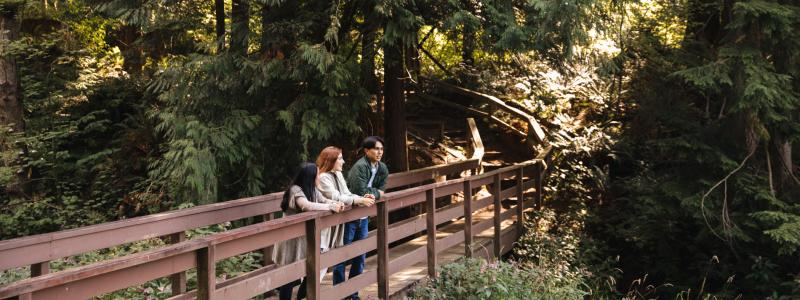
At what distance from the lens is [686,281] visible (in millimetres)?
12172

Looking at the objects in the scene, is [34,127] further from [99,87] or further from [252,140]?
[252,140]

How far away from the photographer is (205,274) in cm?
446

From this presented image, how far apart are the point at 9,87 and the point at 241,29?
6.28m

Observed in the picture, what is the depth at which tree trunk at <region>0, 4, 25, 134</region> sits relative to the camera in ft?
45.4

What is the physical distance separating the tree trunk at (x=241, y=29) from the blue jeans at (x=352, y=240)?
438cm

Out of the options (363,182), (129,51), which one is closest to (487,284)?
(363,182)

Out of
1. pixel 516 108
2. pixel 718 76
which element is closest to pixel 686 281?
pixel 718 76

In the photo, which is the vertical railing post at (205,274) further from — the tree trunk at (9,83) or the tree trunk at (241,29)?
the tree trunk at (9,83)

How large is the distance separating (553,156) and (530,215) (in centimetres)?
234

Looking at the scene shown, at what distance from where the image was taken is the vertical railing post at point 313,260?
5712mm

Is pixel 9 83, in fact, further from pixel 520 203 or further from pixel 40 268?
pixel 40 268

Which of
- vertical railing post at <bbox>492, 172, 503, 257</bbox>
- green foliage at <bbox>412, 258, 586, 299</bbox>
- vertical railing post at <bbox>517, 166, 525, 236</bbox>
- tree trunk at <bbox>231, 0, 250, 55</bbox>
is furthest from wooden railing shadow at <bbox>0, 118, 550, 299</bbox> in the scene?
tree trunk at <bbox>231, 0, 250, 55</bbox>

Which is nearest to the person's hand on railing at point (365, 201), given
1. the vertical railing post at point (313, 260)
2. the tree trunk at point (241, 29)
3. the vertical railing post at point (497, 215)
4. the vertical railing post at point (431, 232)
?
the vertical railing post at point (313, 260)

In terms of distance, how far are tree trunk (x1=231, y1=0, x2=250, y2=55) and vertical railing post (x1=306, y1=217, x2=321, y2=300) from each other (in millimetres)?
5497
